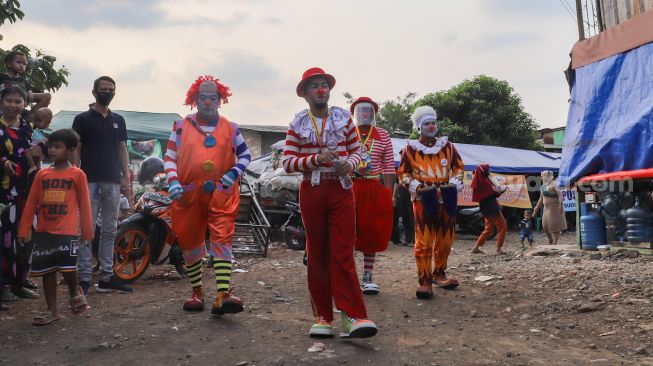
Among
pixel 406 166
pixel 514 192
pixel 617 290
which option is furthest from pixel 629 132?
pixel 514 192

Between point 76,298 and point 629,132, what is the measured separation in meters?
6.98

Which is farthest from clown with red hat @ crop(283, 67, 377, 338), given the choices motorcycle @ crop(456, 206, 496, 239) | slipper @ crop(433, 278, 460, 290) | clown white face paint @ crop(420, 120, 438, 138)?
motorcycle @ crop(456, 206, 496, 239)

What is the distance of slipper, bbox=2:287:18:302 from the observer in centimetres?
550

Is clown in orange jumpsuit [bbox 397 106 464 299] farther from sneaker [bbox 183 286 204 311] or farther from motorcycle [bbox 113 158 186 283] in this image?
motorcycle [bbox 113 158 186 283]

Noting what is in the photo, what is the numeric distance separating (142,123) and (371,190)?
46.6 feet

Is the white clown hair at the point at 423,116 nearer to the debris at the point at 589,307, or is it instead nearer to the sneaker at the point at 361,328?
the debris at the point at 589,307

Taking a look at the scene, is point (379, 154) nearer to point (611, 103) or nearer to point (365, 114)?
point (365, 114)

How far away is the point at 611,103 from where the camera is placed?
327 inches

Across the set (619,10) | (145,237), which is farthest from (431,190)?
(619,10)

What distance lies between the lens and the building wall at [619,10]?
9.25m

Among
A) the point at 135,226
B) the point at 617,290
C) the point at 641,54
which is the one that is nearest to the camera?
the point at 617,290

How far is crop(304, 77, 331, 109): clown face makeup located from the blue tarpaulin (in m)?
5.21

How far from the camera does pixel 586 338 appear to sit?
14.4 ft

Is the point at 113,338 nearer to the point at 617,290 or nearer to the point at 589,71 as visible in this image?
the point at 617,290
